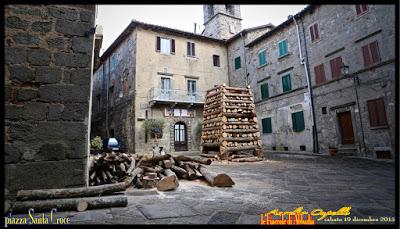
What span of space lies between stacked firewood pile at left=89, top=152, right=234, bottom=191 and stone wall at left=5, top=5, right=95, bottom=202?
1.00 meters

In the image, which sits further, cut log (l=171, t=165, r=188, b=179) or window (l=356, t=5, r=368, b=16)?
cut log (l=171, t=165, r=188, b=179)

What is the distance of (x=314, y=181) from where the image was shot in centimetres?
418

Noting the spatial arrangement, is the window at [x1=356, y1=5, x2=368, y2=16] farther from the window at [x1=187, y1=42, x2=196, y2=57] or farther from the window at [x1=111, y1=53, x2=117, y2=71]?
the window at [x1=111, y1=53, x2=117, y2=71]

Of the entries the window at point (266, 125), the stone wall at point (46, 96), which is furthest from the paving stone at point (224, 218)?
the window at point (266, 125)

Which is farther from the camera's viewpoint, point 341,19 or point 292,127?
point 292,127

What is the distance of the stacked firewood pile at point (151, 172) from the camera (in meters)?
3.73

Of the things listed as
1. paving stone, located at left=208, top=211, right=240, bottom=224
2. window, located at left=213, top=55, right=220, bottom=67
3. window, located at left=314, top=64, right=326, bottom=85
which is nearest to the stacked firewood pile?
paving stone, located at left=208, top=211, right=240, bottom=224

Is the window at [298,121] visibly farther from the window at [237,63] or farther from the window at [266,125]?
the window at [237,63]

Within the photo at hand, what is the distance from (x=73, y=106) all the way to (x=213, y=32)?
21.7 m

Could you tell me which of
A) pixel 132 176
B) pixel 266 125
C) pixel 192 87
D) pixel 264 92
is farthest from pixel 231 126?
pixel 192 87

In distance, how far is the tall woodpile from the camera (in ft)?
27.9

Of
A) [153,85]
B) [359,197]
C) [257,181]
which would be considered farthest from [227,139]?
[153,85]
